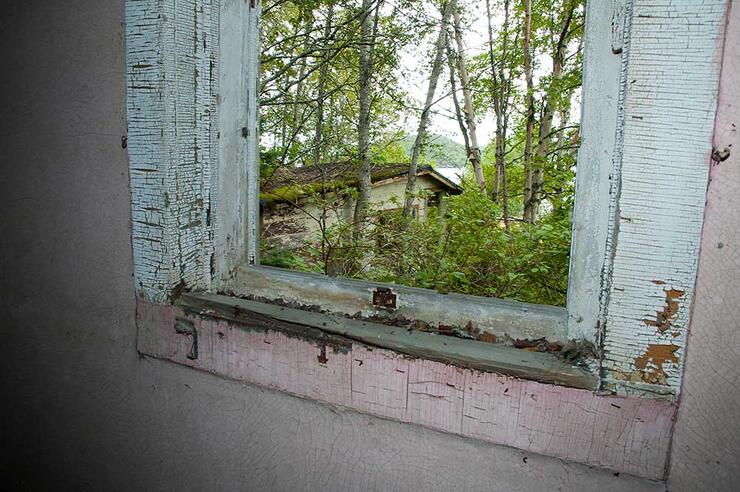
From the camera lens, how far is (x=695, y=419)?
83cm

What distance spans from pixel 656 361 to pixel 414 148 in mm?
6456

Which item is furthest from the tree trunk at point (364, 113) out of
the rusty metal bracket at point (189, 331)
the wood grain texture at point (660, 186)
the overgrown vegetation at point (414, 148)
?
the wood grain texture at point (660, 186)

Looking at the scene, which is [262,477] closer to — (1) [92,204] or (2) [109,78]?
(1) [92,204]

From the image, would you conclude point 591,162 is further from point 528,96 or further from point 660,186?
point 528,96

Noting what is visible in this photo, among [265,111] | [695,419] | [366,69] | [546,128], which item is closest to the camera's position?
[695,419]

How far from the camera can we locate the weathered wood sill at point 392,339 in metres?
0.94

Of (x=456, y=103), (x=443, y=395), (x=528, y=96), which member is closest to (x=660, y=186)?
(x=443, y=395)

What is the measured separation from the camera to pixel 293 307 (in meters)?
1.33

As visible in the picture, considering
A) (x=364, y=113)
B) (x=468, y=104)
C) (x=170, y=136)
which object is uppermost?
(x=468, y=104)

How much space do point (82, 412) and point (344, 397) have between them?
1130 millimetres

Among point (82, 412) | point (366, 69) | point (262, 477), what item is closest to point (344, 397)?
point (262, 477)

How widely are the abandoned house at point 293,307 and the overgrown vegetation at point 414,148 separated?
0.64 meters

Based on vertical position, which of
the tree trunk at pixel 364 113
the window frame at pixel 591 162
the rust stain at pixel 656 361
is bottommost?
the rust stain at pixel 656 361

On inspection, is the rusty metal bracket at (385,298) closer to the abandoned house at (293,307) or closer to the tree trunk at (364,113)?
the abandoned house at (293,307)
